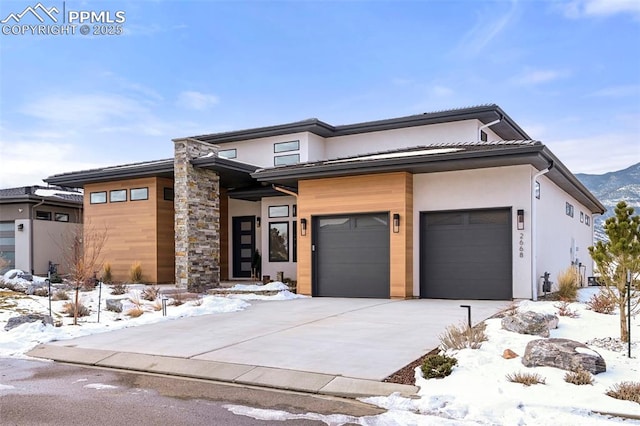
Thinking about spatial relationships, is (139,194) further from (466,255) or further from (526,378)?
(526,378)

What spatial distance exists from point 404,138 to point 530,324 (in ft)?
37.9

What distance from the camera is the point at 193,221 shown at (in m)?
17.5

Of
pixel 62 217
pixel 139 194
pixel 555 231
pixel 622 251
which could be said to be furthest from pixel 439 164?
pixel 62 217

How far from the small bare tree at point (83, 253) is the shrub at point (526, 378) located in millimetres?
8462

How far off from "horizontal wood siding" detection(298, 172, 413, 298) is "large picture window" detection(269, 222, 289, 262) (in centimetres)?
357

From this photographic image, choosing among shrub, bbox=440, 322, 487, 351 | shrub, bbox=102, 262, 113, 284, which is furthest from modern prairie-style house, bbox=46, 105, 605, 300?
shrub, bbox=440, 322, 487, 351

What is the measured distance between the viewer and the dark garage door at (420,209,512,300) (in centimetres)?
1333

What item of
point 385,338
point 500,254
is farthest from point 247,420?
point 500,254

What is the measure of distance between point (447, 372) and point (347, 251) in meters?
9.16

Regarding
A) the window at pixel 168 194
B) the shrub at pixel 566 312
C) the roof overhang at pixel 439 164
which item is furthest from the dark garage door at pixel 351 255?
the window at pixel 168 194

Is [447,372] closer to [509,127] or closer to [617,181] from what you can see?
[509,127]

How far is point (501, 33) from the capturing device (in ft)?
49.6

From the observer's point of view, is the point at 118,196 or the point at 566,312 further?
the point at 118,196

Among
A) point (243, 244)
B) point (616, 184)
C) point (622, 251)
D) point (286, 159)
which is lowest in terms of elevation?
point (243, 244)
